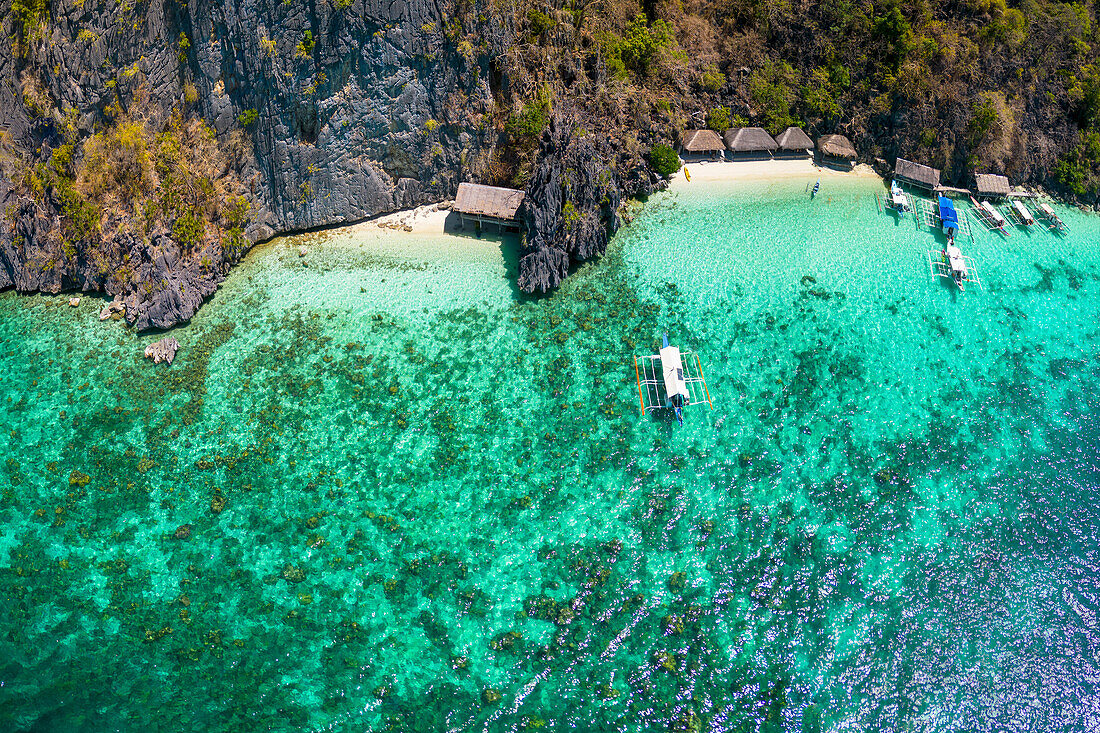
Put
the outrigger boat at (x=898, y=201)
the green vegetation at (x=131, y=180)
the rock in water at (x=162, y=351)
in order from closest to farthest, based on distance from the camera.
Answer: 1. the rock in water at (x=162, y=351)
2. the green vegetation at (x=131, y=180)
3. the outrigger boat at (x=898, y=201)

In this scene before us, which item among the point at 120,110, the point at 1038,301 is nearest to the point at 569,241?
the point at 120,110

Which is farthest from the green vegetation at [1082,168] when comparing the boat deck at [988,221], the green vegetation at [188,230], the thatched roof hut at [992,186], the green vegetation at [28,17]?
the green vegetation at [28,17]

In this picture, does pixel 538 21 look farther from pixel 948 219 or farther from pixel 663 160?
pixel 948 219

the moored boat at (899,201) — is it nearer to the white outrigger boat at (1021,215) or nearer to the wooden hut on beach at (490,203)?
the white outrigger boat at (1021,215)

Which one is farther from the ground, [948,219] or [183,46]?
[183,46]

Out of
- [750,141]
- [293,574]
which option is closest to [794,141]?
[750,141]

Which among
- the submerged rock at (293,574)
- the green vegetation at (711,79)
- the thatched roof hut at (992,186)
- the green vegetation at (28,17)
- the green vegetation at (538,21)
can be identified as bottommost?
the submerged rock at (293,574)
